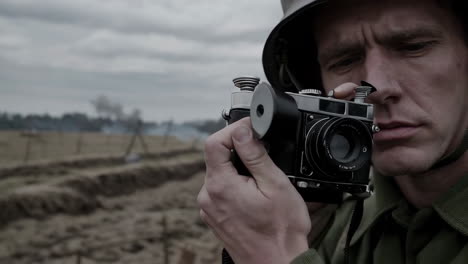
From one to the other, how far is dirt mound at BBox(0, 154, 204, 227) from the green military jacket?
42.1 feet

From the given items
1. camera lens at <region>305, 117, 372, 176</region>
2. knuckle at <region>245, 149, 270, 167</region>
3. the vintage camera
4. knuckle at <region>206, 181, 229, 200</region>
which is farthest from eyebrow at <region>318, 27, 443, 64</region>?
knuckle at <region>206, 181, 229, 200</region>

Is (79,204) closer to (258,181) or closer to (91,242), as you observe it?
(91,242)

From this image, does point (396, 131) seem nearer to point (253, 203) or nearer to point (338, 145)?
point (338, 145)

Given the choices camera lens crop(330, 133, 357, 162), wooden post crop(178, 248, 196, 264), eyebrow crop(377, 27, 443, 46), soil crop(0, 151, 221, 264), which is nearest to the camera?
camera lens crop(330, 133, 357, 162)

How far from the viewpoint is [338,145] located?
5.39 feet

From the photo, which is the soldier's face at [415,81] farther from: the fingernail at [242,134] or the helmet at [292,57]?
the helmet at [292,57]

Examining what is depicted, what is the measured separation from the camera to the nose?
5.60 ft

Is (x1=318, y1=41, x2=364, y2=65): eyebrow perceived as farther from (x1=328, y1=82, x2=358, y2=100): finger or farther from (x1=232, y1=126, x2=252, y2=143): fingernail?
(x1=232, y1=126, x2=252, y2=143): fingernail

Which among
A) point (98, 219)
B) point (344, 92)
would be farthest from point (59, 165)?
point (344, 92)

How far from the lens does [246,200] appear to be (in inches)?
60.5

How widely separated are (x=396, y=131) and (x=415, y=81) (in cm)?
20

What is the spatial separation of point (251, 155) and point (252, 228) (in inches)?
9.8

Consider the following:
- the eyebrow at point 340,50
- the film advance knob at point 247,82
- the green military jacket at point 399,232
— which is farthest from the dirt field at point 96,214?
the film advance knob at point 247,82

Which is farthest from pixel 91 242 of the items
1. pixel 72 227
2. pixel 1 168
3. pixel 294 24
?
pixel 294 24
